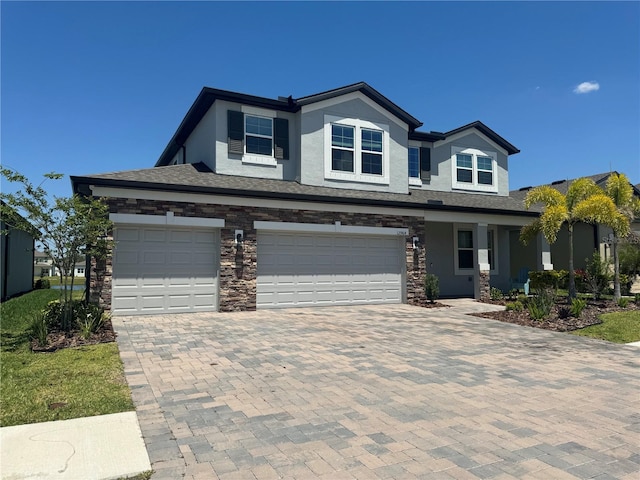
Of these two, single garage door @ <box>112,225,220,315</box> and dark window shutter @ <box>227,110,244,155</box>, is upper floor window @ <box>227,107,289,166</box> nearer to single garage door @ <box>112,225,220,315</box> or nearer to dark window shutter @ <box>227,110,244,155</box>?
dark window shutter @ <box>227,110,244,155</box>

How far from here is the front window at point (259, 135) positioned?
624 inches

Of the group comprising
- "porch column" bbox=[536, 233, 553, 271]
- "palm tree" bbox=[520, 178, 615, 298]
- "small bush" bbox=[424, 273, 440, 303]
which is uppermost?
"palm tree" bbox=[520, 178, 615, 298]

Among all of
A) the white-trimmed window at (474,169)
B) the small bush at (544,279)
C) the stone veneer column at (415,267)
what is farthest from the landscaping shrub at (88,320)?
the small bush at (544,279)

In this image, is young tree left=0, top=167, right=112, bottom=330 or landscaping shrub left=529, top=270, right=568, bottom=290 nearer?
young tree left=0, top=167, right=112, bottom=330

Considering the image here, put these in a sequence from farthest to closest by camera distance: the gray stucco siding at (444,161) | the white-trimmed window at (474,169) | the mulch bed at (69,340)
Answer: the white-trimmed window at (474,169) < the gray stucco siding at (444,161) < the mulch bed at (69,340)

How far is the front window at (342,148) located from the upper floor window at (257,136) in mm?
1754

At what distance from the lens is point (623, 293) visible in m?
19.5

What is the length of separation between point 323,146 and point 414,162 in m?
5.55

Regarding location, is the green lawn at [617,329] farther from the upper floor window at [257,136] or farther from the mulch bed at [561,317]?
the upper floor window at [257,136]

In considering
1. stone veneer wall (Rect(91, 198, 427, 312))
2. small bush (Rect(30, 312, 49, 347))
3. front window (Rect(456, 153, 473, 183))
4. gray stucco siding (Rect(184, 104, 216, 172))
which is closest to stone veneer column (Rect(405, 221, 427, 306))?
stone veneer wall (Rect(91, 198, 427, 312))

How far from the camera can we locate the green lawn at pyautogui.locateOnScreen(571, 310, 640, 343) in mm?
10320

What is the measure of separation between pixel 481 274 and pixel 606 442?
13.9 meters

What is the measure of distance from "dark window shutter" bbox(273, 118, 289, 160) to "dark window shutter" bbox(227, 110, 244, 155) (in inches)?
49.3

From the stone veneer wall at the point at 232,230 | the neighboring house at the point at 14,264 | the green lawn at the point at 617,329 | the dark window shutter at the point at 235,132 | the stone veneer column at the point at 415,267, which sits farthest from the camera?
the neighboring house at the point at 14,264
